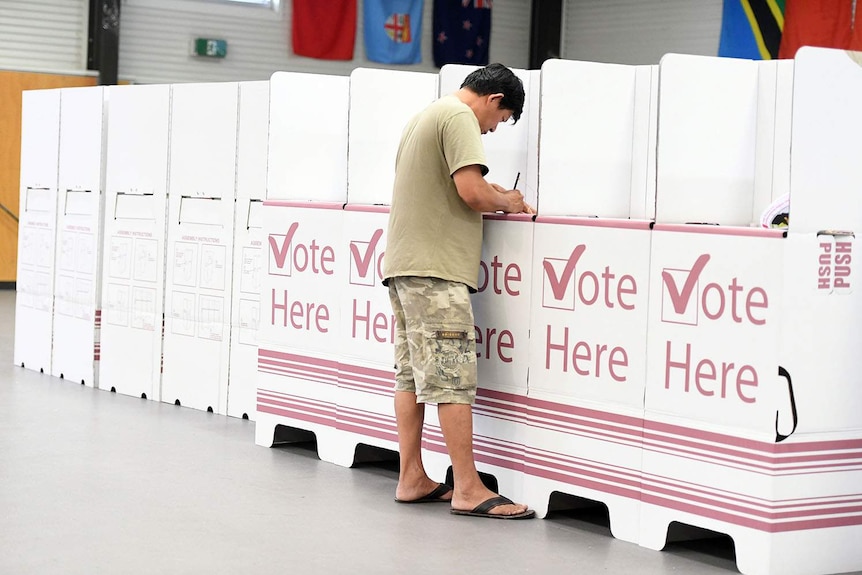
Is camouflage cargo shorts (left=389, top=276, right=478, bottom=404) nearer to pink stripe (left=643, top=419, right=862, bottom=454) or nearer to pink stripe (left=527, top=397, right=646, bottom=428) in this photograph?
pink stripe (left=527, top=397, right=646, bottom=428)

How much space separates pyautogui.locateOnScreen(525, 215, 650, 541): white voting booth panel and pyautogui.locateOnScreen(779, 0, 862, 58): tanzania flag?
9132 millimetres

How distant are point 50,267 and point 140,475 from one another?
3.16 meters

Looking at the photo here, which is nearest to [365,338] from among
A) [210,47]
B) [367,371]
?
[367,371]

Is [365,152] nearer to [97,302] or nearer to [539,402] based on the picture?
[539,402]

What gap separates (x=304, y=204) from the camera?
5.31 metres

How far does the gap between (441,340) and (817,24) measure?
980cm

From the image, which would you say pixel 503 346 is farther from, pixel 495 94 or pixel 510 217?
pixel 495 94

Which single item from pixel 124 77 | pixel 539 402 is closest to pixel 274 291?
pixel 539 402

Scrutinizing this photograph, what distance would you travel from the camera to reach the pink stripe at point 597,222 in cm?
398

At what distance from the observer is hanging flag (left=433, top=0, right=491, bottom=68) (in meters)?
15.9

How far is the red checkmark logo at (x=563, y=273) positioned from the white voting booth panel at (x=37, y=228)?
4256 millimetres

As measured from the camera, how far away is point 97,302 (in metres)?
7.09

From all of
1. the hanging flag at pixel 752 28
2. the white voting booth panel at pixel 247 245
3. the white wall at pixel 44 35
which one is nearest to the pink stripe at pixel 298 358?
the white voting booth panel at pixel 247 245

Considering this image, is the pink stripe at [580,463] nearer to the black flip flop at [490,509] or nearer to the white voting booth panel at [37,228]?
the black flip flop at [490,509]
